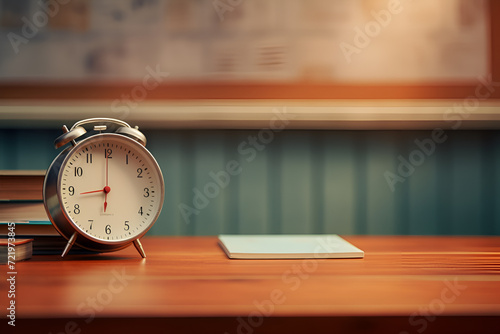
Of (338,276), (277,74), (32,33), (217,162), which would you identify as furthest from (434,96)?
(32,33)

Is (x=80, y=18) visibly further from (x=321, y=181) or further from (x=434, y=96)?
(x=434, y=96)

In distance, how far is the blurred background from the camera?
3.93ft

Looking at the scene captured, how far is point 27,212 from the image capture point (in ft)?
2.87

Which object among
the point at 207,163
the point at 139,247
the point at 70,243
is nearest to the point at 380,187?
the point at 207,163

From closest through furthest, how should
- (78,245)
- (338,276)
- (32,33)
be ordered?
1. (338,276)
2. (78,245)
3. (32,33)

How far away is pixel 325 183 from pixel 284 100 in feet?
0.82

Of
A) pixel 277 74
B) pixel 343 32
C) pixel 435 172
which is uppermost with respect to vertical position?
pixel 343 32

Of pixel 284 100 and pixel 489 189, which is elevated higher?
pixel 284 100

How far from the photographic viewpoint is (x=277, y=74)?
1.22 metres

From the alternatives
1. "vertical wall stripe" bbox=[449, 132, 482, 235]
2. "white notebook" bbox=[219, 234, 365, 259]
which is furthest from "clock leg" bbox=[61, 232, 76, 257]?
"vertical wall stripe" bbox=[449, 132, 482, 235]

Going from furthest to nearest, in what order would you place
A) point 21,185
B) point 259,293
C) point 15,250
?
point 21,185
point 15,250
point 259,293

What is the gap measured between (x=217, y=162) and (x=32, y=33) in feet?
1.90

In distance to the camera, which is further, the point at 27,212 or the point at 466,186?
the point at 466,186

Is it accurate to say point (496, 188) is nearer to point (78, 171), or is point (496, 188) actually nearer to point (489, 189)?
point (489, 189)
